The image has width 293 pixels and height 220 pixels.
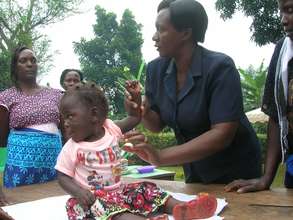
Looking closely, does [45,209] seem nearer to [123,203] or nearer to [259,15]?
[123,203]

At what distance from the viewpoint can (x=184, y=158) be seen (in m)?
1.91

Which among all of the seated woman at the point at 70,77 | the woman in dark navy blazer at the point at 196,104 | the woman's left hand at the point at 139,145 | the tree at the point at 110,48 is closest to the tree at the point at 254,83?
the seated woman at the point at 70,77

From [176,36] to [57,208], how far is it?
35.5 inches

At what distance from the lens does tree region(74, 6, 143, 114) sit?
17219mm

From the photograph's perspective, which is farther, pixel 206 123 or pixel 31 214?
pixel 206 123

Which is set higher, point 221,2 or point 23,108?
point 221,2

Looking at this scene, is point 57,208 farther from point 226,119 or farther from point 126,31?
point 126,31

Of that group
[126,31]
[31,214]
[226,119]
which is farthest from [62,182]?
[126,31]

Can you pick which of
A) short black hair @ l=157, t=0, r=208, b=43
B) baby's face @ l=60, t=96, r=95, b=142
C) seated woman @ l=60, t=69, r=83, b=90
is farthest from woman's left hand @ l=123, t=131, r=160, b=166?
seated woman @ l=60, t=69, r=83, b=90

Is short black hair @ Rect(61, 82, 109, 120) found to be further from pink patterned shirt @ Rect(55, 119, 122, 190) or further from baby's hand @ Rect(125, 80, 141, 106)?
baby's hand @ Rect(125, 80, 141, 106)

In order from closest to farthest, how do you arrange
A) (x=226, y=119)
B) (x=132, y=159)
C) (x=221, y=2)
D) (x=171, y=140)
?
1. (x=226, y=119)
2. (x=221, y=2)
3. (x=132, y=159)
4. (x=171, y=140)

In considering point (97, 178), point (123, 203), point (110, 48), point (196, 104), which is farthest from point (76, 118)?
point (110, 48)

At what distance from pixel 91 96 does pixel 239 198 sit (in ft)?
2.39

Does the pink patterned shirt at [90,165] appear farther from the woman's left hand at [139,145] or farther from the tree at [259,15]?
the tree at [259,15]
